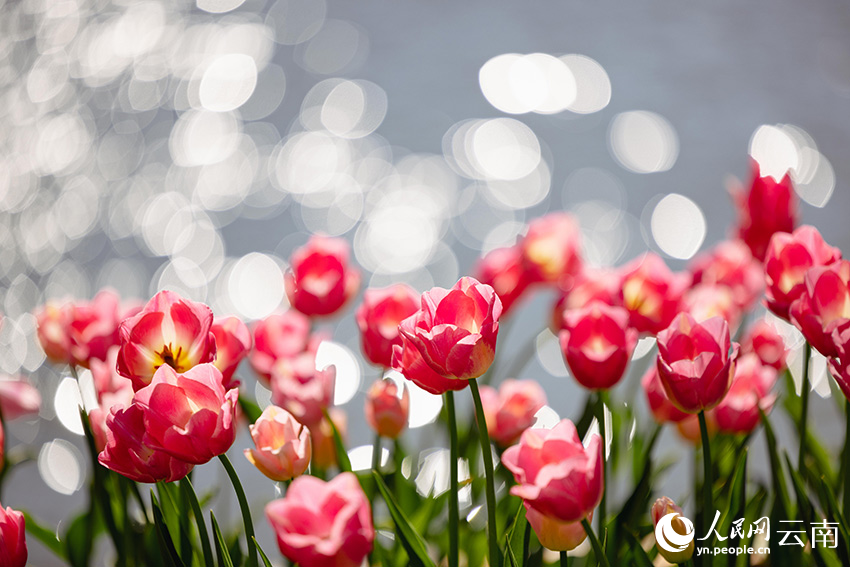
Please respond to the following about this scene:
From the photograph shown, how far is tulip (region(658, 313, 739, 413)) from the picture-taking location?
0.84 ft

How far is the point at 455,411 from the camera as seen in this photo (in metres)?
0.32

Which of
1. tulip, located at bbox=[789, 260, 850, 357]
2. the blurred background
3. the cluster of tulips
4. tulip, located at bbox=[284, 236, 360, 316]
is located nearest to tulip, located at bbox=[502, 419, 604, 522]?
the cluster of tulips

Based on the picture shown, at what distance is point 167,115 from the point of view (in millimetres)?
1452

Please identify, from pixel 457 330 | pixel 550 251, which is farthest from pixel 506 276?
pixel 457 330

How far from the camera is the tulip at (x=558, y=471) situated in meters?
0.22

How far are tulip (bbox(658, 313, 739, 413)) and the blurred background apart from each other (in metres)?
0.78

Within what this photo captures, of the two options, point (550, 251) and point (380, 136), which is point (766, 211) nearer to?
point (550, 251)

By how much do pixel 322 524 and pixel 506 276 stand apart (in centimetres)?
29

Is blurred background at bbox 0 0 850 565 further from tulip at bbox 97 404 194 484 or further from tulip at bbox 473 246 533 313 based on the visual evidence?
tulip at bbox 97 404 194 484

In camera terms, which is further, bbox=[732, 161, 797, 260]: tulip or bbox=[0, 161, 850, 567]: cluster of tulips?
bbox=[732, 161, 797, 260]: tulip

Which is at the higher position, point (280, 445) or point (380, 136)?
point (280, 445)

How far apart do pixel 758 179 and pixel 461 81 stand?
3.58 feet

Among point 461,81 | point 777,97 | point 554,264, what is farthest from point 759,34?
point 554,264

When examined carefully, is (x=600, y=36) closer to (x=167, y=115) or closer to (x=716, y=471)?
(x=167, y=115)
